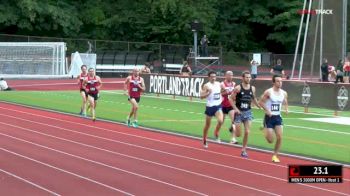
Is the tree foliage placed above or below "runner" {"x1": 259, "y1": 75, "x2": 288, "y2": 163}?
above

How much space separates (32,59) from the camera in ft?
185

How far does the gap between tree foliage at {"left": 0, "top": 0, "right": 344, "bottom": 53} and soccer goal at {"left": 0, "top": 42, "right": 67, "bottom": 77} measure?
6726 millimetres

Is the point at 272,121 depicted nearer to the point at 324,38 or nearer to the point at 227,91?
the point at 227,91

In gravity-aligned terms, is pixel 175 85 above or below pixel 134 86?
below

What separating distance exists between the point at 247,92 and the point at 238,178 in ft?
12.6

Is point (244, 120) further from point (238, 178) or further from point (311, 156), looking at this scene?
point (238, 178)

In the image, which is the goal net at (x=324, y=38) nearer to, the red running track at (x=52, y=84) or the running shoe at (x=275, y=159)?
the red running track at (x=52, y=84)

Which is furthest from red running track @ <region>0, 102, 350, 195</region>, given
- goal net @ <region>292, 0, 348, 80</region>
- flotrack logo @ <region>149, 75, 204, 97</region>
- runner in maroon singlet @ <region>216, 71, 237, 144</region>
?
goal net @ <region>292, 0, 348, 80</region>

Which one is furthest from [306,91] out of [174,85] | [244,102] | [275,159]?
[275,159]

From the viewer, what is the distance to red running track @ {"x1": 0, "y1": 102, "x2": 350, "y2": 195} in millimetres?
13523

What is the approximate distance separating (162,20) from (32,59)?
16101mm

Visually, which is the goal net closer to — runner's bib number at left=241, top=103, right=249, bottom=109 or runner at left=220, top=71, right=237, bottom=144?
runner at left=220, top=71, right=237, bottom=144

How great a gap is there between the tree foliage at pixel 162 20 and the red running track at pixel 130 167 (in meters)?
42.2

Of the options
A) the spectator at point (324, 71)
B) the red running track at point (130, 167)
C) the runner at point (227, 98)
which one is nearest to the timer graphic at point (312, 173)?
the red running track at point (130, 167)
